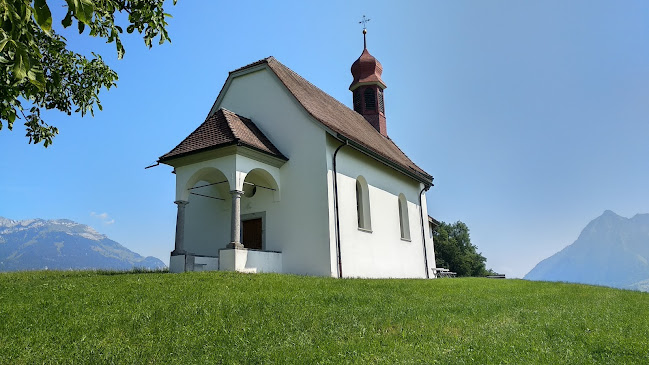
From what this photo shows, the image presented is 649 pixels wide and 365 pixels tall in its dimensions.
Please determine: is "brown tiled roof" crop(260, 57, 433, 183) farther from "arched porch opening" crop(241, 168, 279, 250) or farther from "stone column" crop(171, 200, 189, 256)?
"stone column" crop(171, 200, 189, 256)

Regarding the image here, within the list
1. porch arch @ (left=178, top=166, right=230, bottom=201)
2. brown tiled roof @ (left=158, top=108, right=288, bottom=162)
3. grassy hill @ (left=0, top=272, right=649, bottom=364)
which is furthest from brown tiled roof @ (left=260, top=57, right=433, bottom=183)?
grassy hill @ (left=0, top=272, right=649, bottom=364)

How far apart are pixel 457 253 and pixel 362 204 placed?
30.5 m

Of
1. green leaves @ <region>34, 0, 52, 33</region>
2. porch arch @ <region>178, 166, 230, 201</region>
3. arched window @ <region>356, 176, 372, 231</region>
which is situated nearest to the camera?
green leaves @ <region>34, 0, 52, 33</region>

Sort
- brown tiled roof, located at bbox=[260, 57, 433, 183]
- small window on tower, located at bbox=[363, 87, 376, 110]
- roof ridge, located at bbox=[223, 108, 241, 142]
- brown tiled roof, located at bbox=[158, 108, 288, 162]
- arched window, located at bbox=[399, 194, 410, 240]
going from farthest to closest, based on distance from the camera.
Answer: small window on tower, located at bbox=[363, 87, 376, 110] < arched window, located at bbox=[399, 194, 410, 240] < brown tiled roof, located at bbox=[260, 57, 433, 183] < brown tiled roof, located at bbox=[158, 108, 288, 162] < roof ridge, located at bbox=[223, 108, 241, 142]

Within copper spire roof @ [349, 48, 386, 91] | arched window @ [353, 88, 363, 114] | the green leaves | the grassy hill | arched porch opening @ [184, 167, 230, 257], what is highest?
copper spire roof @ [349, 48, 386, 91]

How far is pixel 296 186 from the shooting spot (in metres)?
14.3

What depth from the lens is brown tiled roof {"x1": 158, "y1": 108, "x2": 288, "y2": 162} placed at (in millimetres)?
13273

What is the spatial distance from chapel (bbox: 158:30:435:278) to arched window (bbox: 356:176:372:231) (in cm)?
4

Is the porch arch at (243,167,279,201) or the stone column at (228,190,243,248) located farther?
the porch arch at (243,167,279,201)

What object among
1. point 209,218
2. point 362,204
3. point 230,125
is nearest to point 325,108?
point 362,204

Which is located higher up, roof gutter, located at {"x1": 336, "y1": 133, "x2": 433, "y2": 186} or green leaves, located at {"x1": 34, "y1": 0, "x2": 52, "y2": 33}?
roof gutter, located at {"x1": 336, "y1": 133, "x2": 433, "y2": 186}

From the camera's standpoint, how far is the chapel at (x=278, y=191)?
13281 mm

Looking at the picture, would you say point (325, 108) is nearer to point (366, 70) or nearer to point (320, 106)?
point (320, 106)

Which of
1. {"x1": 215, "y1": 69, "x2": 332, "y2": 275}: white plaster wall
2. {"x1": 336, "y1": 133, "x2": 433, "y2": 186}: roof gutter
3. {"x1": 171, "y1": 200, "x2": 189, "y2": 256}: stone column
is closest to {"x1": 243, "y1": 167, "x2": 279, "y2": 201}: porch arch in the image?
{"x1": 215, "y1": 69, "x2": 332, "y2": 275}: white plaster wall
